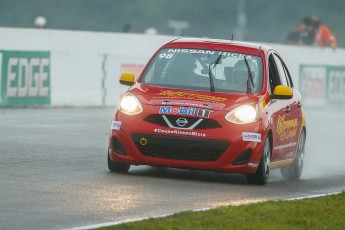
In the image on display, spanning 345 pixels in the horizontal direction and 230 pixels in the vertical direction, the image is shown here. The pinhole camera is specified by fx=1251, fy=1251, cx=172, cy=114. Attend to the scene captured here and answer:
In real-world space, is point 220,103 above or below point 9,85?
above

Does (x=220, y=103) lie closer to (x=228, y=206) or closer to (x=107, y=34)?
(x=228, y=206)

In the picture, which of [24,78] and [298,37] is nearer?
[24,78]

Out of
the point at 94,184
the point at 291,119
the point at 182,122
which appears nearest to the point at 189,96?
the point at 182,122

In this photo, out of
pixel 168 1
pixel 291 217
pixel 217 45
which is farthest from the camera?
pixel 168 1

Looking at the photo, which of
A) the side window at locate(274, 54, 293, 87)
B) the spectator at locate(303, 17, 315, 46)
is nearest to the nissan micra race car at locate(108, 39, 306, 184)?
the side window at locate(274, 54, 293, 87)

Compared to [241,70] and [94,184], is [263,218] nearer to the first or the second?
[94,184]

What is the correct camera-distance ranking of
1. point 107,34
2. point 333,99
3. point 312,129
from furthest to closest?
point 333,99, point 107,34, point 312,129

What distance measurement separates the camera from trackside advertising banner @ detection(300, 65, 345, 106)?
118 feet

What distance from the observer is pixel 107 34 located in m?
29.3

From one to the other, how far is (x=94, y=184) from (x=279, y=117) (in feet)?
8.72

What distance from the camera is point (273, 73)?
14.3 metres

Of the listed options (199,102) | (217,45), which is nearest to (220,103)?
(199,102)

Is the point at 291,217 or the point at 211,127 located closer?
the point at 291,217

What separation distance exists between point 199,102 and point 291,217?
3115 millimetres
